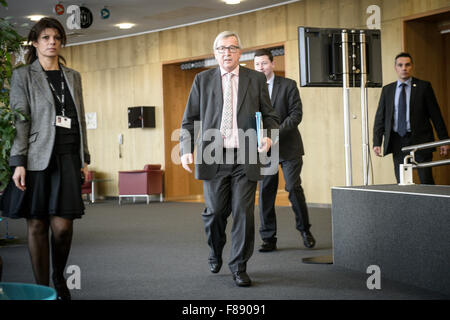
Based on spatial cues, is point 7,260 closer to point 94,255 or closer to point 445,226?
point 94,255

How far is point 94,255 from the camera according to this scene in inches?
203

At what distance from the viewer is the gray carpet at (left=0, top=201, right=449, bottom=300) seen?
3.46 m

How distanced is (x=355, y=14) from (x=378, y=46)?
15.5 feet

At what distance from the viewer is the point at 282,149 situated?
16.7 ft

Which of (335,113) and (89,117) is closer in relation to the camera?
(335,113)

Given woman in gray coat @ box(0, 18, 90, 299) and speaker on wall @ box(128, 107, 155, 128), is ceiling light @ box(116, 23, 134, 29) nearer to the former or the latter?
speaker on wall @ box(128, 107, 155, 128)

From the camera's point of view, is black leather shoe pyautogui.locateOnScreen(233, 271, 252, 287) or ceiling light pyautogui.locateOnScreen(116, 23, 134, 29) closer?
black leather shoe pyautogui.locateOnScreen(233, 271, 252, 287)

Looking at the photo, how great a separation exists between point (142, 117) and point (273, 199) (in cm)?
759

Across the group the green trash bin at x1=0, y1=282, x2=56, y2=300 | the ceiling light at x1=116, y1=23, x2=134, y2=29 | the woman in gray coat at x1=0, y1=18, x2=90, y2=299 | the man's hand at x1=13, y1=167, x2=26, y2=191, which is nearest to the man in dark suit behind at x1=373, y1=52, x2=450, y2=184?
the woman in gray coat at x1=0, y1=18, x2=90, y2=299

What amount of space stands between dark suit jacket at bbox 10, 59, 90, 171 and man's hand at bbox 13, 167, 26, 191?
0.03 m

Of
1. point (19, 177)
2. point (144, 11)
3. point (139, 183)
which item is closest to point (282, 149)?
point (19, 177)

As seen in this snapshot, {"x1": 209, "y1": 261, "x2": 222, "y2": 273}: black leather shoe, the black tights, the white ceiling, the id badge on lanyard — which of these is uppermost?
the white ceiling
